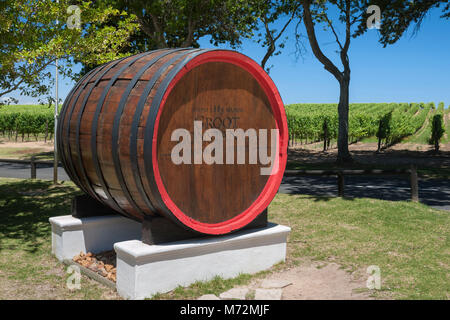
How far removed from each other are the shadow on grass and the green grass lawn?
2 cm

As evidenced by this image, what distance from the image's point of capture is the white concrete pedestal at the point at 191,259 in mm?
4055

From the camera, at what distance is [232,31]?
20.0 metres

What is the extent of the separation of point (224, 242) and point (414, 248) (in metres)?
2.79

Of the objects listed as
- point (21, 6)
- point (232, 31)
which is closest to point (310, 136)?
point (232, 31)

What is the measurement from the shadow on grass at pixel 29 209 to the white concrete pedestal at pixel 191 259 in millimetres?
2390

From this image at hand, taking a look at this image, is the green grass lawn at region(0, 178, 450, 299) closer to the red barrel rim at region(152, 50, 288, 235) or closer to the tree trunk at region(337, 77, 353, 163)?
the red barrel rim at region(152, 50, 288, 235)

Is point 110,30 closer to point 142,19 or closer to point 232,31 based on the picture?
point 142,19

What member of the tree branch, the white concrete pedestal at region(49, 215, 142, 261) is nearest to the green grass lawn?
the white concrete pedestal at region(49, 215, 142, 261)

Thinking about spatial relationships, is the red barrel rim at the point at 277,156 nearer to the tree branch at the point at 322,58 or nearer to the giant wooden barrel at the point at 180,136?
the giant wooden barrel at the point at 180,136

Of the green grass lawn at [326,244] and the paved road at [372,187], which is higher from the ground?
the paved road at [372,187]

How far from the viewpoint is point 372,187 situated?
11750 millimetres

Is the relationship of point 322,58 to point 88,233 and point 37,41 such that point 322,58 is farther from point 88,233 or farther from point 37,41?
point 88,233

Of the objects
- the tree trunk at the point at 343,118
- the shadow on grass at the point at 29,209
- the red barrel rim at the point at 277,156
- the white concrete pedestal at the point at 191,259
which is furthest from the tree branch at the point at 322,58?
the white concrete pedestal at the point at 191,259

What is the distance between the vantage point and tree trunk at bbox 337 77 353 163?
17531 millimetres
